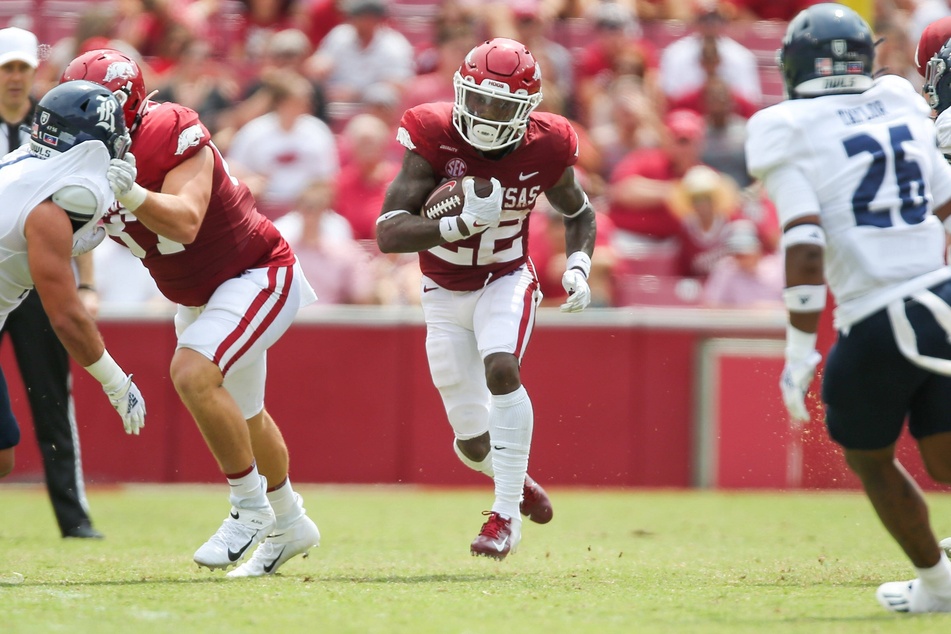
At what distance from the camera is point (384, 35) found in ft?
37.6

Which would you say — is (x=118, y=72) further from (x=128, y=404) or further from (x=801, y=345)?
(x=801, y=345)

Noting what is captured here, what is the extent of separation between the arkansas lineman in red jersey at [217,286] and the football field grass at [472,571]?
259 millimetres

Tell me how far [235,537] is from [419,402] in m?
4.10

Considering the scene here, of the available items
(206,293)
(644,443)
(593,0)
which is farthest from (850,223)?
(593,0)

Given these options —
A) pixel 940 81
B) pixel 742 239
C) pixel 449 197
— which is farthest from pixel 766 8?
pixel 449 197

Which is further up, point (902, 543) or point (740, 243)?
point (902, 543)

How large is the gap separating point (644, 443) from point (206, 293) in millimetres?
4536

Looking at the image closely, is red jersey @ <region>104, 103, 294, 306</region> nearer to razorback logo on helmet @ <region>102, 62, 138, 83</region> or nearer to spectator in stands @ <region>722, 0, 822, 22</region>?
razorback logo on helmet @ <region>102, 62, 138, 83</region>

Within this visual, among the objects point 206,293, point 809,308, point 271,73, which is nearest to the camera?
point 809,308

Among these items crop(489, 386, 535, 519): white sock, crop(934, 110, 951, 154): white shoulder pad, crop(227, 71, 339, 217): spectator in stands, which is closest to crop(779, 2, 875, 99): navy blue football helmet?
crop(934, 110, 951, 154): white shoulder pad

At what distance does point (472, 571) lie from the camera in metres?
5.26

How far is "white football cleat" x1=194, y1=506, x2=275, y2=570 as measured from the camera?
4953mm

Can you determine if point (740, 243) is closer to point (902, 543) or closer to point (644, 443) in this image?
point (644, 443)

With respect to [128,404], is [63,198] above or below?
above
